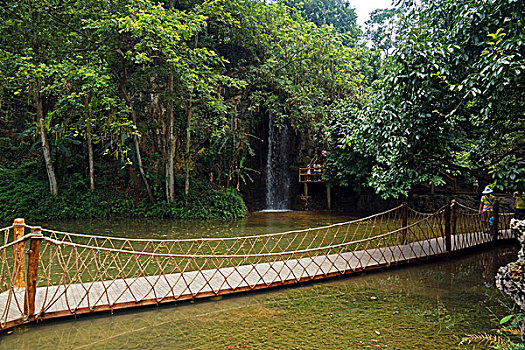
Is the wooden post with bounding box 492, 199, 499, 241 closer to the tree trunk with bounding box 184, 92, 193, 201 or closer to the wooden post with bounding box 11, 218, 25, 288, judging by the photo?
the wooden post with bounding box 11, 218, 25, 288

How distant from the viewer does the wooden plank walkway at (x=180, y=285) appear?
4254 millimetres

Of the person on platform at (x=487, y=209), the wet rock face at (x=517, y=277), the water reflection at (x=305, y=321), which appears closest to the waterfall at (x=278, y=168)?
the person on platform at (x=487, y=209)

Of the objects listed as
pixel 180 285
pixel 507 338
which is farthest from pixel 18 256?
pixel 507 338

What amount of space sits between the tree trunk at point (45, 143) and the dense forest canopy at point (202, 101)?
0.04 meters

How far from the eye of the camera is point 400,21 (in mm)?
6957

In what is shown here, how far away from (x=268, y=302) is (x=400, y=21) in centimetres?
569

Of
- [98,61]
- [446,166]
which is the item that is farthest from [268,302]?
[98,61]

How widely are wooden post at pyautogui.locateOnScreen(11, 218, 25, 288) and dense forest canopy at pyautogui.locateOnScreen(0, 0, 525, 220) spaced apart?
550cm

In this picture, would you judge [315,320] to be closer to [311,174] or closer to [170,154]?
[170,154]

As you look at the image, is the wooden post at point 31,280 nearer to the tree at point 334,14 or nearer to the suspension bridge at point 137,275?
A: the suspension bridge at point 137,275

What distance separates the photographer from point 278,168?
60.7ft

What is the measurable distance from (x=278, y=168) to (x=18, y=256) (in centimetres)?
1485

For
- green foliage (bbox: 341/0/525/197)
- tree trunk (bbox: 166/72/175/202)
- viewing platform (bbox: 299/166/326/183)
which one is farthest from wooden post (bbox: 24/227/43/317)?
viewing platform (bbox: 299/166/326/183)

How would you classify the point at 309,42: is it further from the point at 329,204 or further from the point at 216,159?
the point at 329,204
